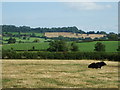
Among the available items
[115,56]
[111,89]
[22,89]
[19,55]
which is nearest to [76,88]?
[111,89]

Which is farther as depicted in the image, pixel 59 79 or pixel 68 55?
pixel 68 55

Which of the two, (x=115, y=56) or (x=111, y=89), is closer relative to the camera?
(x=111, y=89)

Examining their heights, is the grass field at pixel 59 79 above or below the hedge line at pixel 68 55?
above

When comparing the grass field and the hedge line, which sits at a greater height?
the grass field

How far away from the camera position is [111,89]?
11.3 meters

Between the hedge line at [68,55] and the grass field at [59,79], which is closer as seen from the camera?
the grass field at [59,79]

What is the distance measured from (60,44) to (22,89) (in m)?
63.3

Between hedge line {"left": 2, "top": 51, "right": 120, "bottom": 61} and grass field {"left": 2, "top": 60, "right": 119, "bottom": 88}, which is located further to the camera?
hedge line {"left": 2, "top": 51, "right": 120, "bottom": 61}

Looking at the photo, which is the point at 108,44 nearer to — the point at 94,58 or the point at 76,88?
the point at 94,58

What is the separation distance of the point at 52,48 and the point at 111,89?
2443 inches

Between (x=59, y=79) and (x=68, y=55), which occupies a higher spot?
(x=59, y=79)

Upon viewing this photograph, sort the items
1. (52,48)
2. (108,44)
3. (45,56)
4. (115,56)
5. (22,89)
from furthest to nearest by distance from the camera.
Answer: (108,44) → (52,48) → (45,56) → (115,56) → (22,89)

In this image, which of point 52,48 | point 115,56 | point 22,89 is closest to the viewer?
point 22,89

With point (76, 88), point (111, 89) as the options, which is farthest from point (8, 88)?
point (111, 89)
